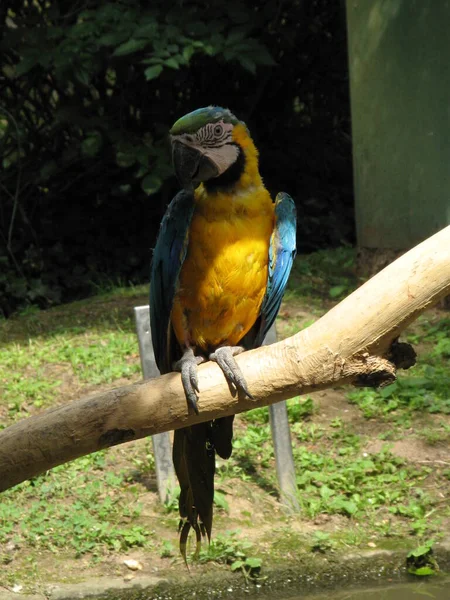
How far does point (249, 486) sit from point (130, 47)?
2.57m

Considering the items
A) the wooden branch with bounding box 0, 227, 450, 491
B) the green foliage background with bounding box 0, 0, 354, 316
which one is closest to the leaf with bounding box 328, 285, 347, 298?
the green foliage background with bounding box 0, 0, 354, 316

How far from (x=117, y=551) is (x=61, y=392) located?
43.6 inches

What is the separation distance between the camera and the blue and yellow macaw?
2613 mm

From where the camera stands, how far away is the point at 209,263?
266cm

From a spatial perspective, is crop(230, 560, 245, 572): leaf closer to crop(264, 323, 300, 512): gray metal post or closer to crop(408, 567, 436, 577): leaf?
crop(264, 323, 300, 512): gray metal post

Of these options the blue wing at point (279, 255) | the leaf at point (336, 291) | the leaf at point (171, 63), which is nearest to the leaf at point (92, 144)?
the leaf at point (171, 63)

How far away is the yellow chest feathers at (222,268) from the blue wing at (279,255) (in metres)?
0.02

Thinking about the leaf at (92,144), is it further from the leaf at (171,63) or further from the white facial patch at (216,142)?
the white facial patch at (216,142)

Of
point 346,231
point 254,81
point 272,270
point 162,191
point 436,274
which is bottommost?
point 346,231

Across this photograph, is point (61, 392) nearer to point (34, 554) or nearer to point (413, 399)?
point (34, 554)

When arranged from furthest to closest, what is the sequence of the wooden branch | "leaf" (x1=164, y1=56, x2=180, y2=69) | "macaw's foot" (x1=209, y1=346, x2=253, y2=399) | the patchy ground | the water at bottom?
1. "leaf" (x1=164, y1=56, x2=180, y2=69)
2. the patchy ground
3. the water at bottom
4. "macaw's foot" (x1=209, y1=346, x2=253, y2=399)
5. the wooden branch

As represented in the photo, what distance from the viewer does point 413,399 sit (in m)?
4.07

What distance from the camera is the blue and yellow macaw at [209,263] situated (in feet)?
8.57

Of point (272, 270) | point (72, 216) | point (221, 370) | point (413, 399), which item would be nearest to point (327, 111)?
point (72, 216)
